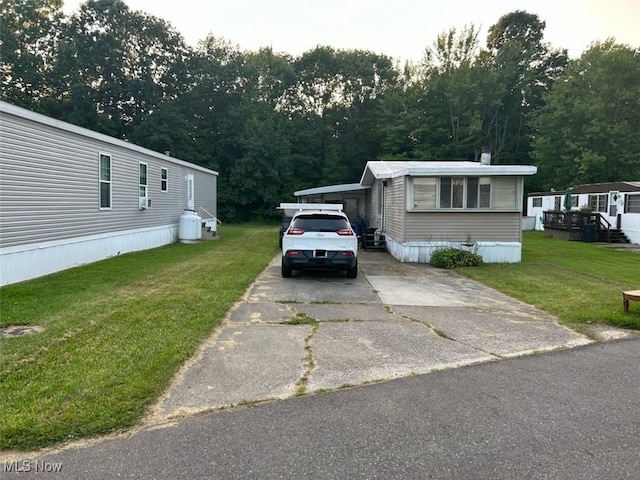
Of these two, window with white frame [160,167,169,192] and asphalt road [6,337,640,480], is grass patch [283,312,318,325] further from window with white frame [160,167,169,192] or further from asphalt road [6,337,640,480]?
window with white frame [160,167,169,192]

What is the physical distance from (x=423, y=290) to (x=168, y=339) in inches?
207

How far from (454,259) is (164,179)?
37.1 feet

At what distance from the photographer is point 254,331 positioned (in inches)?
218

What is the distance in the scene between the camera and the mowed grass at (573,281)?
6.68 metres

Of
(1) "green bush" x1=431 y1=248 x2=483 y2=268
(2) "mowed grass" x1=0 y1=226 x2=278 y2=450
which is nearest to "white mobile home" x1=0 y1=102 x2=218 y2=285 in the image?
(2) "mowed grass" x1=0 y1=226 x2=278 y2=450

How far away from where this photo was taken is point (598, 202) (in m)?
23.1

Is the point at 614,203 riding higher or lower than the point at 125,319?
higher

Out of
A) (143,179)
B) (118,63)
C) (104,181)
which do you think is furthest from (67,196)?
(118,63)

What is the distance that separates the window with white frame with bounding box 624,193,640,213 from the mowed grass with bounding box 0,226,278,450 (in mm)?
19086

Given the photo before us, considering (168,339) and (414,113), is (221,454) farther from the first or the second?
(414,113)

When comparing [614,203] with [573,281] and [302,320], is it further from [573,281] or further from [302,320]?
[302,320]

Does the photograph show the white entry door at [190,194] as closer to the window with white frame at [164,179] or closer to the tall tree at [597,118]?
the window with white frame at [164,179]

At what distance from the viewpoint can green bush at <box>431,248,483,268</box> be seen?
11977mm

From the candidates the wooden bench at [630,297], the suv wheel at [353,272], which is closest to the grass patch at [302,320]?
the suv wheel at [353,272]
